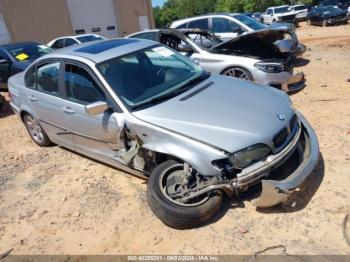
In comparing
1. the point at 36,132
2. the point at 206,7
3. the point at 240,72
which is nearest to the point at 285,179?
the point at 240,72

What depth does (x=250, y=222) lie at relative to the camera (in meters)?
3.21

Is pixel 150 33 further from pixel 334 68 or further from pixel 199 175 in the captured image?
pixel 199 175

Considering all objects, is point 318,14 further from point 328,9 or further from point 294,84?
point 294,84

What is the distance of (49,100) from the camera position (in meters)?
4.67

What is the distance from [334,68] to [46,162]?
700cm

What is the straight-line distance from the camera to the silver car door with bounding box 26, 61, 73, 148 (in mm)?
4551

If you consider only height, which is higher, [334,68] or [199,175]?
[199,175]

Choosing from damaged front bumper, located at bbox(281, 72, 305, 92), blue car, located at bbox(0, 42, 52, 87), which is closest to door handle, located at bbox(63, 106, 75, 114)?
damaged front bumper, located at bbox(281, 72, 305, 92)

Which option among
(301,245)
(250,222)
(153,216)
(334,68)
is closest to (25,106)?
(153,216)

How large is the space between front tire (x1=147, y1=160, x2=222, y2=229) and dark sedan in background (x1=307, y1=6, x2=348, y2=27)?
2124cm

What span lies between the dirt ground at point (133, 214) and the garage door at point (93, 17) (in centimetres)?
1875

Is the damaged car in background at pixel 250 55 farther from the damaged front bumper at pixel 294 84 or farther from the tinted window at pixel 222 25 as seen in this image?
the tinted window at pixel 222 25

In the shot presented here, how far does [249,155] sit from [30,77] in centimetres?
376

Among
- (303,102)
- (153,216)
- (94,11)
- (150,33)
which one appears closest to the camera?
(153,216)
